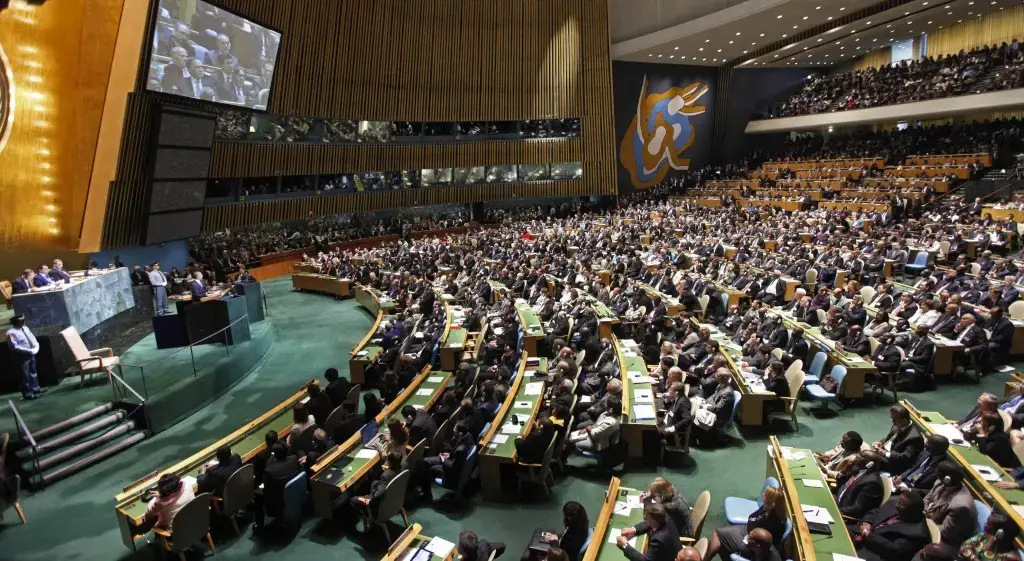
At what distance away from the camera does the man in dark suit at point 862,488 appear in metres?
4.66

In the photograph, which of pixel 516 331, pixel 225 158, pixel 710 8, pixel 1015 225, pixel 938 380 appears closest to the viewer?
pixel 938 380

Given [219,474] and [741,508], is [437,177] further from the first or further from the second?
[741,508]

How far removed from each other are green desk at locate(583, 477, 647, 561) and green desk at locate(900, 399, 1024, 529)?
2.51 m

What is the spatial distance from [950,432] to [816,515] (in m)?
2.14

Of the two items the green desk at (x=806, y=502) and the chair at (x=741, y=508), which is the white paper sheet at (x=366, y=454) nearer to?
the chair at (x=741, y=508)

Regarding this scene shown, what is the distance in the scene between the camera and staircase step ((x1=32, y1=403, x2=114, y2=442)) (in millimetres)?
7310

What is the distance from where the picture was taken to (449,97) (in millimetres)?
25594

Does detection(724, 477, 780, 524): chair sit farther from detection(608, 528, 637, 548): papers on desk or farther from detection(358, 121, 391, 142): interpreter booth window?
detection(358, 121, 391, 142): interpreter booth window

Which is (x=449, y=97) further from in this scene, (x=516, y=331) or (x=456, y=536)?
(x=456, y=536)

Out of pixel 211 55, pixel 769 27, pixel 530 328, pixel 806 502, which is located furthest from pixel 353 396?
pixel 769 27

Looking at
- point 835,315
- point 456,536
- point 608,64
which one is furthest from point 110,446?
point 608,64

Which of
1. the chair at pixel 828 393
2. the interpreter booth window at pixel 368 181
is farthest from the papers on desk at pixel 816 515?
the interpreter booth window at pixel 368 181

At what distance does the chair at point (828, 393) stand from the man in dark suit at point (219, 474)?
6.60 meters

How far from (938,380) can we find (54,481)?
11395 millimetres
